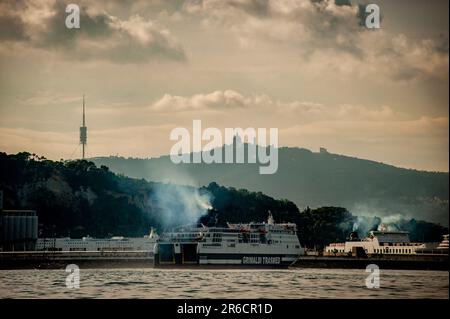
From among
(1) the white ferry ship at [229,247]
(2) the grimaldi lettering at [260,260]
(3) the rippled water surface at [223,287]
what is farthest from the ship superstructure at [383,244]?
(3) the rippled water surface at [223,287]

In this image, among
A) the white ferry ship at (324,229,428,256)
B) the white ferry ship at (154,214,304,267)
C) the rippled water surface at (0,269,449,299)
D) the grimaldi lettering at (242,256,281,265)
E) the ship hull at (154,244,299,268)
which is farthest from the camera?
the white ferry ship at (324,229,428,256)

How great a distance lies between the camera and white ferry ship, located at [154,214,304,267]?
144500mm

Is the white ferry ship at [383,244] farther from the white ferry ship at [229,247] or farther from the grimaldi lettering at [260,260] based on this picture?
the grimaldi lettering at [260,260]

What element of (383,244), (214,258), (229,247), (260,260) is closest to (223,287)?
(214,258)

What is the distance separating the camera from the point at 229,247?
145750 mm

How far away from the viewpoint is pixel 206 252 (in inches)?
5684

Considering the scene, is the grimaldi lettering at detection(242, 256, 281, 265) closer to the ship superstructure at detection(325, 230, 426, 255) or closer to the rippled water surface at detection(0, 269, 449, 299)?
the rippled water surface at detection(0, 269, 449, 299)

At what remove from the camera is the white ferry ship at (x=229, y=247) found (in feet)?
474

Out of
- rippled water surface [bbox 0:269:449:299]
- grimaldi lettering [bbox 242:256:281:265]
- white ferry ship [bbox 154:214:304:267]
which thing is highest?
white ferry ship [bbox 154:214:304:267]

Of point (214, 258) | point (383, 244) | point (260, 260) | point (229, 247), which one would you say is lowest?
point (260, 260)

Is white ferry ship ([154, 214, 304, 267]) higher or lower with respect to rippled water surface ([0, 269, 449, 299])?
higher

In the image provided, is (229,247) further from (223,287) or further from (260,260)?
(223,287)

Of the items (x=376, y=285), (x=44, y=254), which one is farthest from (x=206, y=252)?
(x=376, y=285)

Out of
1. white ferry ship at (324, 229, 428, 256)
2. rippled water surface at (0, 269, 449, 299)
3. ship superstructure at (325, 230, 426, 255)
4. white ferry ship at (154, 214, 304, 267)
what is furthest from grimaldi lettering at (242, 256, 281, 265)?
ship superstructure at (325, 230, 426, 255)
